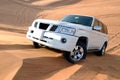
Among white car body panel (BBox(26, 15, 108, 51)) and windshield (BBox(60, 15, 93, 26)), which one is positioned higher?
windshield (BBox(60, 15, 93, 26))

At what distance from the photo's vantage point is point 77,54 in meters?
10.2

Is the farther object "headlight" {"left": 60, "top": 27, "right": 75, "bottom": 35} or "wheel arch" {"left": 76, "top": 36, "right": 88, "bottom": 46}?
"wheel arch" {"left": 76, "top": 36, "right": 88, "bottom": 46}

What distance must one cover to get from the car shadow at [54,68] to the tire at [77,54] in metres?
0.16

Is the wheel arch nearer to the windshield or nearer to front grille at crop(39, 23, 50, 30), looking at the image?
the windshield

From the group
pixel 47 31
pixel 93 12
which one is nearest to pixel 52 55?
pixel 47 31

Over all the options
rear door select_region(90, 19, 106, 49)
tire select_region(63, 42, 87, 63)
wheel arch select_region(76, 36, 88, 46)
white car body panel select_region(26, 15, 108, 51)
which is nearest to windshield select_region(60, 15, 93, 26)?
rear door select_region(90, 19, 106, 49)

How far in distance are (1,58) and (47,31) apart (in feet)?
7.07

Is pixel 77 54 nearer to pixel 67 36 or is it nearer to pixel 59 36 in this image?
pixel 67 36

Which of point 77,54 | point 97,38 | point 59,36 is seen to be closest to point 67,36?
point 59,36

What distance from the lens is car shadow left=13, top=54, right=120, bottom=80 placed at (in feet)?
26.7

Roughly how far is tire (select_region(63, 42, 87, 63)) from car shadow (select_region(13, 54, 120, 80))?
164 millimetres

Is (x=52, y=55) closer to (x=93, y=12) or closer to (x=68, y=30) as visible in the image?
(x=68, y=30)

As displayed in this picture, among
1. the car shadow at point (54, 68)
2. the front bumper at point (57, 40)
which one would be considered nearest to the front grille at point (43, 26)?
the front bumper at point (57, 40)

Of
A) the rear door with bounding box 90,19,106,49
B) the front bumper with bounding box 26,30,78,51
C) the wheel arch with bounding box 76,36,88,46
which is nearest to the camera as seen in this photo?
the front bumper with bounding box 26,30,78,51
